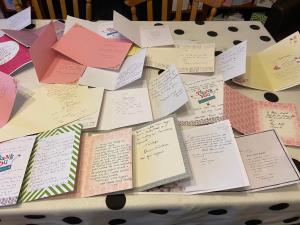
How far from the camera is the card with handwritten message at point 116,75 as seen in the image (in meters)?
0.79

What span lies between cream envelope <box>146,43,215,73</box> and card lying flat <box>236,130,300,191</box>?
250 mm

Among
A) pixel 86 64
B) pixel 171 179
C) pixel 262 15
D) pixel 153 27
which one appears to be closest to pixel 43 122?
pixel 86 64

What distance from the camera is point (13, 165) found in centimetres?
60

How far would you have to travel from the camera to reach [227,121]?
0.67 meters

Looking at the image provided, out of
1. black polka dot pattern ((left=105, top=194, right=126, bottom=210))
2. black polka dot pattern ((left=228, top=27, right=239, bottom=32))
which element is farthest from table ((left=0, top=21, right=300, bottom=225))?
black polka dot pattern ((left=228, top=27, right=239, bottom=32))

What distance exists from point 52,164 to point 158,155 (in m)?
0.22

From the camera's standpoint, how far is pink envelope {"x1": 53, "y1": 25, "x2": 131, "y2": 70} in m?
0.85

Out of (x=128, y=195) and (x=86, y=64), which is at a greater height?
(x=86, y=64)

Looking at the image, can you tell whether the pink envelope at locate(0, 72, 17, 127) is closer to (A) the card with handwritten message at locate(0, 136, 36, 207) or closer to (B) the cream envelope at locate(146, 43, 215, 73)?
(A) the card with handwritten message at locate(0, 136, 36, 207)

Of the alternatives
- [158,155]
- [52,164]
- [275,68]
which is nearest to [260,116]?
[275,68]

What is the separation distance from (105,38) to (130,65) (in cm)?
17

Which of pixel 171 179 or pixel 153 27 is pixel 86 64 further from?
pixel 171 179

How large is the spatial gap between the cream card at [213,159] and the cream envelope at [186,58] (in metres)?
0.23

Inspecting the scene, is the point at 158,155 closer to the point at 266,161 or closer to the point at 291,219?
the point at 266,161
